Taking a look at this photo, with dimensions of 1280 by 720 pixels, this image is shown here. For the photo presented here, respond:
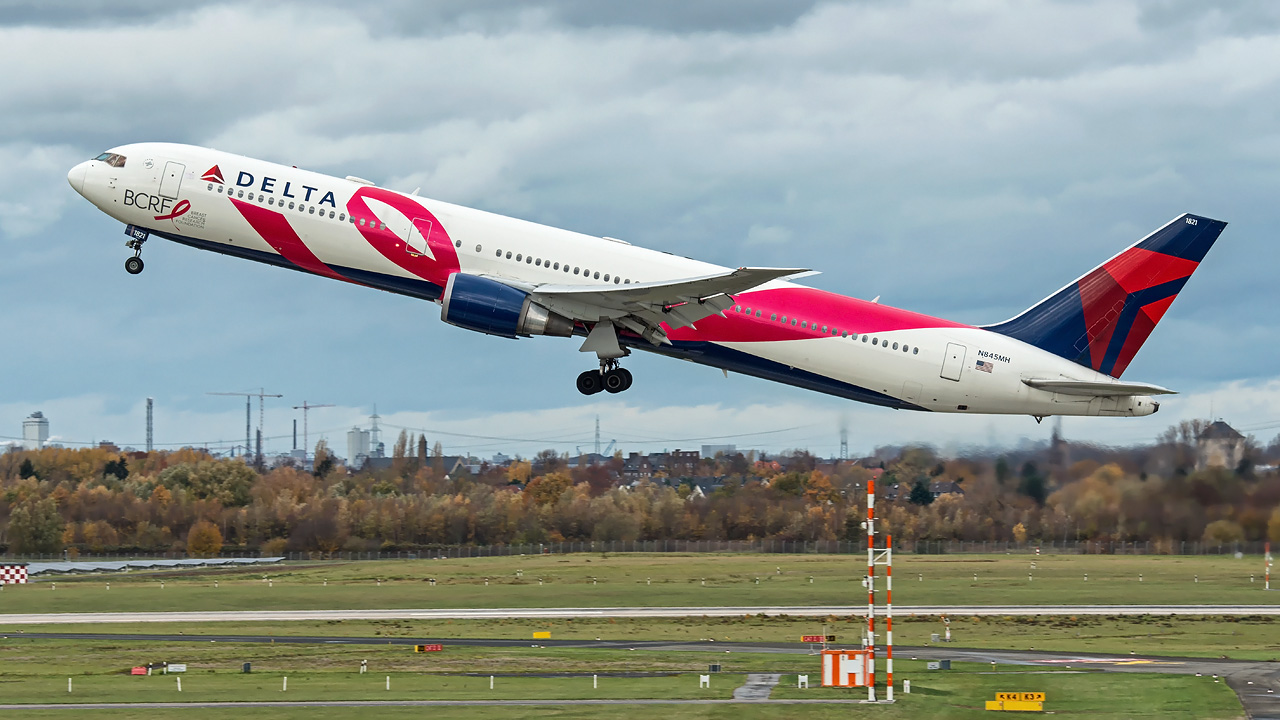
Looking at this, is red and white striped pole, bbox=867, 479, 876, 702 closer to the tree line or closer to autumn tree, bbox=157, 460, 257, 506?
the tree line

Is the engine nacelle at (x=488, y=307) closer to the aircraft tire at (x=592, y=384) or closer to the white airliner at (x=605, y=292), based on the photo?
the white airliner at (x=605, y=292)

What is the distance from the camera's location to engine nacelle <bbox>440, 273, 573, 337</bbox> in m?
44.7

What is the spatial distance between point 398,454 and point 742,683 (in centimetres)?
9252

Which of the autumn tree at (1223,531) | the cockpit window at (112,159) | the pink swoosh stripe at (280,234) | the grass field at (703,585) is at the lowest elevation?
the grass field at (703,585)

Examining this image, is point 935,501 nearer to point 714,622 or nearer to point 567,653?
point 714,622

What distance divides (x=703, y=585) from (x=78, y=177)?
43.2 metres

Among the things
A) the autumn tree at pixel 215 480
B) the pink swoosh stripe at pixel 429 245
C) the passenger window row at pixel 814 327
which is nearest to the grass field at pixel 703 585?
the passenger window row at pixel 814 327

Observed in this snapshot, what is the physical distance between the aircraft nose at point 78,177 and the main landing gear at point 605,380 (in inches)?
709

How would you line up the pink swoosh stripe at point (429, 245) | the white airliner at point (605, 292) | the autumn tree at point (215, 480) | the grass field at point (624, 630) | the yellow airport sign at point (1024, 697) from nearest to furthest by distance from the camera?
the yellow airport sign at point (1024, 697), the grass field at point (624, 630), the white airliner at point (605, 292), the pink swoosh stripe at point (429, 245), the autumn tree at point (215, 480)

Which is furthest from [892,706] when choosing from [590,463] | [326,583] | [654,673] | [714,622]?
[590,463]

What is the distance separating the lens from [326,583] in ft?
286

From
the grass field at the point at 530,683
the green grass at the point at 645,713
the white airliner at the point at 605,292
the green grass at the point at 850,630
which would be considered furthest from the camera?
the green grass at the point at 850,630

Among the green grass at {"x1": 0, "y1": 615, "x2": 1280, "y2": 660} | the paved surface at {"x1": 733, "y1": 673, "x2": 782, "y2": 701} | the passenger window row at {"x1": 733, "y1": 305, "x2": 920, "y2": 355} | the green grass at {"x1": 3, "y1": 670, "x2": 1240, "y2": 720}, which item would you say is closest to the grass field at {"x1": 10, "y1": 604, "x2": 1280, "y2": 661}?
the green grass at {"x1": 0, "y1": 615, "x2": 1280, "y2": 660}

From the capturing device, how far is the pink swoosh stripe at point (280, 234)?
4644 cm
